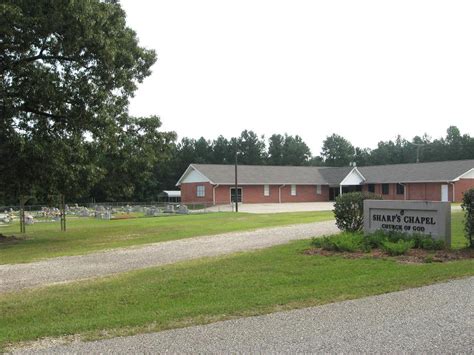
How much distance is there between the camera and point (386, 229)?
43.5 feet

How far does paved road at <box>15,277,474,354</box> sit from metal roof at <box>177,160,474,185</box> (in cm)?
4698

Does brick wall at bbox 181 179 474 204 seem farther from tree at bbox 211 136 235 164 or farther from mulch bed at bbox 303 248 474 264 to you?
mulch bed at bbox 303 248 474 264

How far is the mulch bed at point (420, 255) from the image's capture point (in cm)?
1066

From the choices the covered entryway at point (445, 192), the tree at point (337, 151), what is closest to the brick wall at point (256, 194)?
the covered entryway at point (445, 192)

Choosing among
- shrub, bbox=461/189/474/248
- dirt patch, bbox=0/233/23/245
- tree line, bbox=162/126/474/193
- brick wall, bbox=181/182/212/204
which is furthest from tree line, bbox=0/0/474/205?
tree line, bbox=162/126/474/193

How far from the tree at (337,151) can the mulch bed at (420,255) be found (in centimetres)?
9273

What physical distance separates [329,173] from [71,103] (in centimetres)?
5142

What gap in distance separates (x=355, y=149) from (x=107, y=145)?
91487 mm

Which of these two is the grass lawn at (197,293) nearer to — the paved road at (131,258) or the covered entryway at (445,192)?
the paved road at (131,258)

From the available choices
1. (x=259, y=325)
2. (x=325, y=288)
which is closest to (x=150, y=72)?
(x=325, y=288)

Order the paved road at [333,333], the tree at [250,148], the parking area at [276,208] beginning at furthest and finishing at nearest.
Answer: the tree at [250,148]
the parking area at [276,208]
the paved road at [333,333]

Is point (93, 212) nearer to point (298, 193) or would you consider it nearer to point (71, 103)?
point (298, 193)

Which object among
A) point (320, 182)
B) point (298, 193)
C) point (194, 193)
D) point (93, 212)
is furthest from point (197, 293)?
point (320, 182)

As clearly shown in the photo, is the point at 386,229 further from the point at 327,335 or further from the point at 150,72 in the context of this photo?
the point at 150,72
